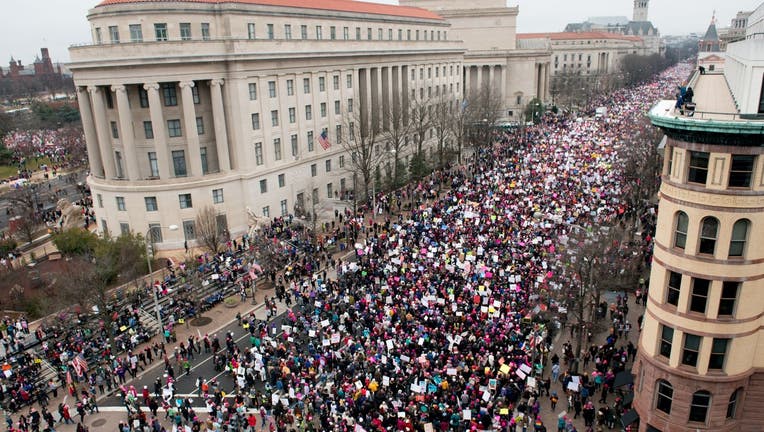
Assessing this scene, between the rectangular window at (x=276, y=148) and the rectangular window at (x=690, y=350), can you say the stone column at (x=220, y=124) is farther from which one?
the rectangular window at (x=690, y=350)

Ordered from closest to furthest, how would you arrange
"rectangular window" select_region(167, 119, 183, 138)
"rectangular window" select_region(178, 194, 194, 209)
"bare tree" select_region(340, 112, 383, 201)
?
"rectangular window" select_region(178, 194, 194, 209), "rectangular window" select_region(167, 119, 183, 138), "bare tree" select_region(340, 112, 383, 201)

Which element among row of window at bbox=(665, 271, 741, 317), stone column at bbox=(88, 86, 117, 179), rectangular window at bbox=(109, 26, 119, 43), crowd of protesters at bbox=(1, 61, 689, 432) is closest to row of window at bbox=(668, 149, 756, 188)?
row of window at bbox=(665, 271, 741, 317)

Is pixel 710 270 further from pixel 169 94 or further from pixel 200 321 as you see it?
pixel 169 94

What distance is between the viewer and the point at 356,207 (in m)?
56.8

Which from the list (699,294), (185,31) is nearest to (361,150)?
(185,31)

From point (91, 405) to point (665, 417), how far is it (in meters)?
26.3

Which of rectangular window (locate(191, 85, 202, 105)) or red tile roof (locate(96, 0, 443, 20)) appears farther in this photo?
rectangular window (locate(191, 85, 202, 105))

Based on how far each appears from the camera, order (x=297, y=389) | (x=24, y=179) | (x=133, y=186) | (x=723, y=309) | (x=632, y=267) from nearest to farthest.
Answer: (x=723, y=309)
(x=297, y=389)
(x=632, y=267)
(x=133, y=186)
(x=24, y=179)

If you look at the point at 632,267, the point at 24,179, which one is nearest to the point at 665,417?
the point at 632,267

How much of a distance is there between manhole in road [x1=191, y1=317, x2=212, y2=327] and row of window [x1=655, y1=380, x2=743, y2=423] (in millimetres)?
27332

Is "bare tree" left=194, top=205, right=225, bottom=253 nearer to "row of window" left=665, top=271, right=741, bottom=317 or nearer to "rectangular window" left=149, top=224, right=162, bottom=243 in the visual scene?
"rectangular window" left=149, top=224, right=162, bottom=243

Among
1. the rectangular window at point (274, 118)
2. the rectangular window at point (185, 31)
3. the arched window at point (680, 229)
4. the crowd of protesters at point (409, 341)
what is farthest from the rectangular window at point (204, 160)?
the arched window at point (680, 229)

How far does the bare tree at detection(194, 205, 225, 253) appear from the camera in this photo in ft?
142

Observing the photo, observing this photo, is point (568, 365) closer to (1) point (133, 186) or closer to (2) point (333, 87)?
(1) point (133, 186)
